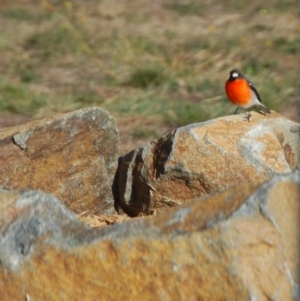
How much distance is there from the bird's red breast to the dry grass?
113 cm

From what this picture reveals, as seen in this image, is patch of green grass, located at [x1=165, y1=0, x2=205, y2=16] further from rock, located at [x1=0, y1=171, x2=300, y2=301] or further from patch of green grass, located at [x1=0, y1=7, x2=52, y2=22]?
rock, located at [x1=0, y1=171, x2=300, y2=301]

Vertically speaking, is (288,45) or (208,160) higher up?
(208,160)

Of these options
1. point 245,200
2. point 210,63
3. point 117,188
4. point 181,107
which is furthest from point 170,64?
point 245,200

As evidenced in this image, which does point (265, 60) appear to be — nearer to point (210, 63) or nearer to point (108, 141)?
point (210, 63)

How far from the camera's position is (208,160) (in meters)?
4.46

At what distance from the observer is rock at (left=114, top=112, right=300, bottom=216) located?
14.6ft

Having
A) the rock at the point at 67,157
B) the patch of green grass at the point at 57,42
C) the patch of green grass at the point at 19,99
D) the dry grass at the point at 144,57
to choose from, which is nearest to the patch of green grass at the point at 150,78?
the dry grass at the point at 144,57

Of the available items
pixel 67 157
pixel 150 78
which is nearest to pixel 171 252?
pixel 67 157

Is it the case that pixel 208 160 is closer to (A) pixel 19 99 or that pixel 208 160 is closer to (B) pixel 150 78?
(A) pixel 19 99

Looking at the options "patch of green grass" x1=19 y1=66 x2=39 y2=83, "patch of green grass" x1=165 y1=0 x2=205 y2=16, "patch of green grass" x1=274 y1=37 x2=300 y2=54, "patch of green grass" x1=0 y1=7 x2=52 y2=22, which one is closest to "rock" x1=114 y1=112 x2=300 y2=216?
"patch of green grass" x1=19 y1=66 x2=39 y2=83

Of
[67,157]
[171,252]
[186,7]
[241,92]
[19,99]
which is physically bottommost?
[186,7]

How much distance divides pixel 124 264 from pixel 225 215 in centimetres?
39

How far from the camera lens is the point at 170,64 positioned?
373 inches

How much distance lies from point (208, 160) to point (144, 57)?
17.7ft
